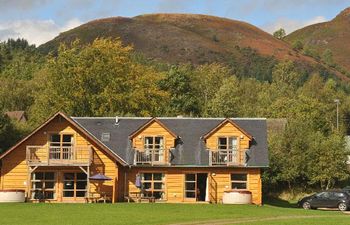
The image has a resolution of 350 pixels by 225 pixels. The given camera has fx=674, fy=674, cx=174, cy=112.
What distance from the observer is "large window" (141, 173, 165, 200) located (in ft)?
153

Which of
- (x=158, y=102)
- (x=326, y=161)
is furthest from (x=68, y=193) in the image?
(x=158, y=102)

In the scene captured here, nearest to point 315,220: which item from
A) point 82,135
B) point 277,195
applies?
point 82,135

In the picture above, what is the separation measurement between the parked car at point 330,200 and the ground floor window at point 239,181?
4368 mm

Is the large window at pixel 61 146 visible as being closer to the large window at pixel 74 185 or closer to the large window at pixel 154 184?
the large window at pixel 74 185

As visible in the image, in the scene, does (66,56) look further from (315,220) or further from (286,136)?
(315,220)

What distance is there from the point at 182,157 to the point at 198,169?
1398 mm

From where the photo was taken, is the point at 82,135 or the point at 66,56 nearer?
the point at 82,135

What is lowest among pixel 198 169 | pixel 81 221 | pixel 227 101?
pixel 81 221

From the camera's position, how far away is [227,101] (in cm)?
8894

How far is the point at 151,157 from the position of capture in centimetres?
4688

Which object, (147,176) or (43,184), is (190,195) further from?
(43,184)

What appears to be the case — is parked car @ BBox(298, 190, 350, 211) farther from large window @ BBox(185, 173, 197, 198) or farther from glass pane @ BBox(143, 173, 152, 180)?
glass pane @ BBox(143, 173, 152, 180)

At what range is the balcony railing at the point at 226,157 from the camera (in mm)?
46406

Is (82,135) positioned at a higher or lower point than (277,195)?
higher
